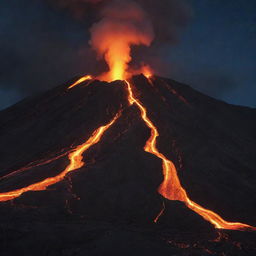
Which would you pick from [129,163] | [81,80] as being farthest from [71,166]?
[81,80]

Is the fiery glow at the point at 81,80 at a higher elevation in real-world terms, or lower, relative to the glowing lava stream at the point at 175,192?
higher

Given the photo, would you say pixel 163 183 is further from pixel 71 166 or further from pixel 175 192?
pixel 71 166

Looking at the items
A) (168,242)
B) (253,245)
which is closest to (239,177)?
(253,245)

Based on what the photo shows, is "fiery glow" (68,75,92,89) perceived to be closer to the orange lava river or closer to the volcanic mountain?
the volcanic mountain

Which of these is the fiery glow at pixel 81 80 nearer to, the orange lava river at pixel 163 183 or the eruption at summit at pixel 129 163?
the eruption at summit at pixel 129 163

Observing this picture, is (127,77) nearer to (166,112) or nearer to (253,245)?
(166,112)

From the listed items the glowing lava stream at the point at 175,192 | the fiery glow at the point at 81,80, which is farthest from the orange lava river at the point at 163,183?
the fiery glow at the point at 81,80
